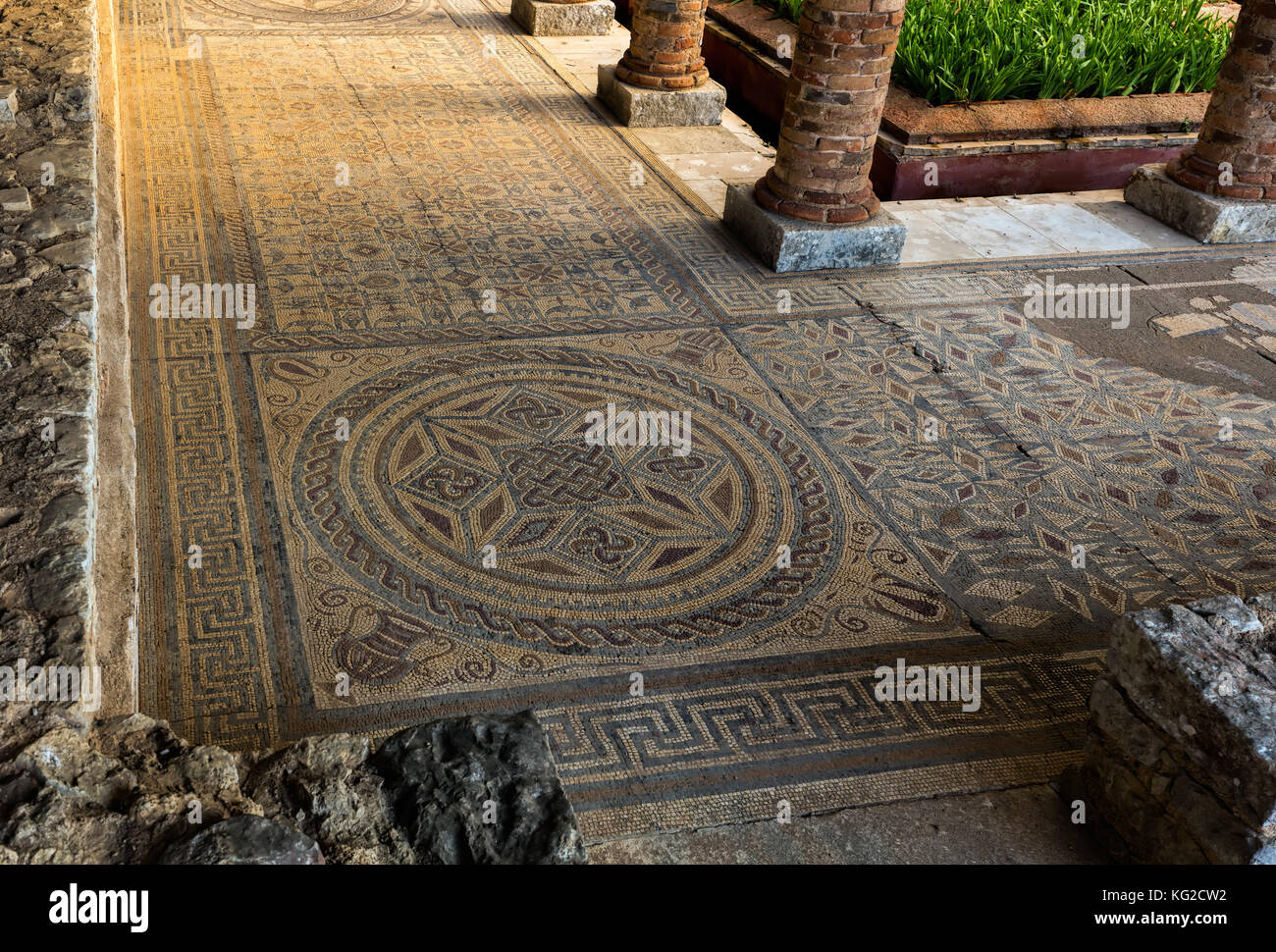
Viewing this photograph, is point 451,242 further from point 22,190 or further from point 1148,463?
point 1148,463

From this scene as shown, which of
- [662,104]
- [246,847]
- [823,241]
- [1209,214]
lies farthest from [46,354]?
[1209,214]

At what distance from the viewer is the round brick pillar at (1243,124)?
5.07 meters

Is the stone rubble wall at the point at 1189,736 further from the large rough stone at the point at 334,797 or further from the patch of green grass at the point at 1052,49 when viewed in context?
the patch of green grass at the point at 1052,49

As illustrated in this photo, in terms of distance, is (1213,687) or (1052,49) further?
(1052,49)

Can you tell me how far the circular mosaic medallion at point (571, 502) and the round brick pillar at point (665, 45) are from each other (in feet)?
10.2

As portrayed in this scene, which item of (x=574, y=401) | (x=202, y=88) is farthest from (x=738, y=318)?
(x=202, y=88)

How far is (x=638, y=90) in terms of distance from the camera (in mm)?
6531

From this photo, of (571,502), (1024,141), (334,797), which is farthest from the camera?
(1024,141)

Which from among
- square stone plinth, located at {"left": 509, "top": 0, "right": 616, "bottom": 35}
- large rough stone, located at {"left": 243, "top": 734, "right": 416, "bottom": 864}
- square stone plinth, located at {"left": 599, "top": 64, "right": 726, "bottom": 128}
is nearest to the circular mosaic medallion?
large rough stone, located at {"left": 243, "top": 734, "right": 416, "bottom": 864}

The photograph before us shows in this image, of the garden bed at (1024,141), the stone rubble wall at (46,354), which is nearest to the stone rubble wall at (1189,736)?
the stone rubble wall at (46,354)

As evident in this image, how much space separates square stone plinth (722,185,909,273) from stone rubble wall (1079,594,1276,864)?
2853mm

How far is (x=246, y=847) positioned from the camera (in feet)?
5.56

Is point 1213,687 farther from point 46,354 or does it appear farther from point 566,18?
point 566,18

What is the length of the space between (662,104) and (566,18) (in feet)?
6.68
